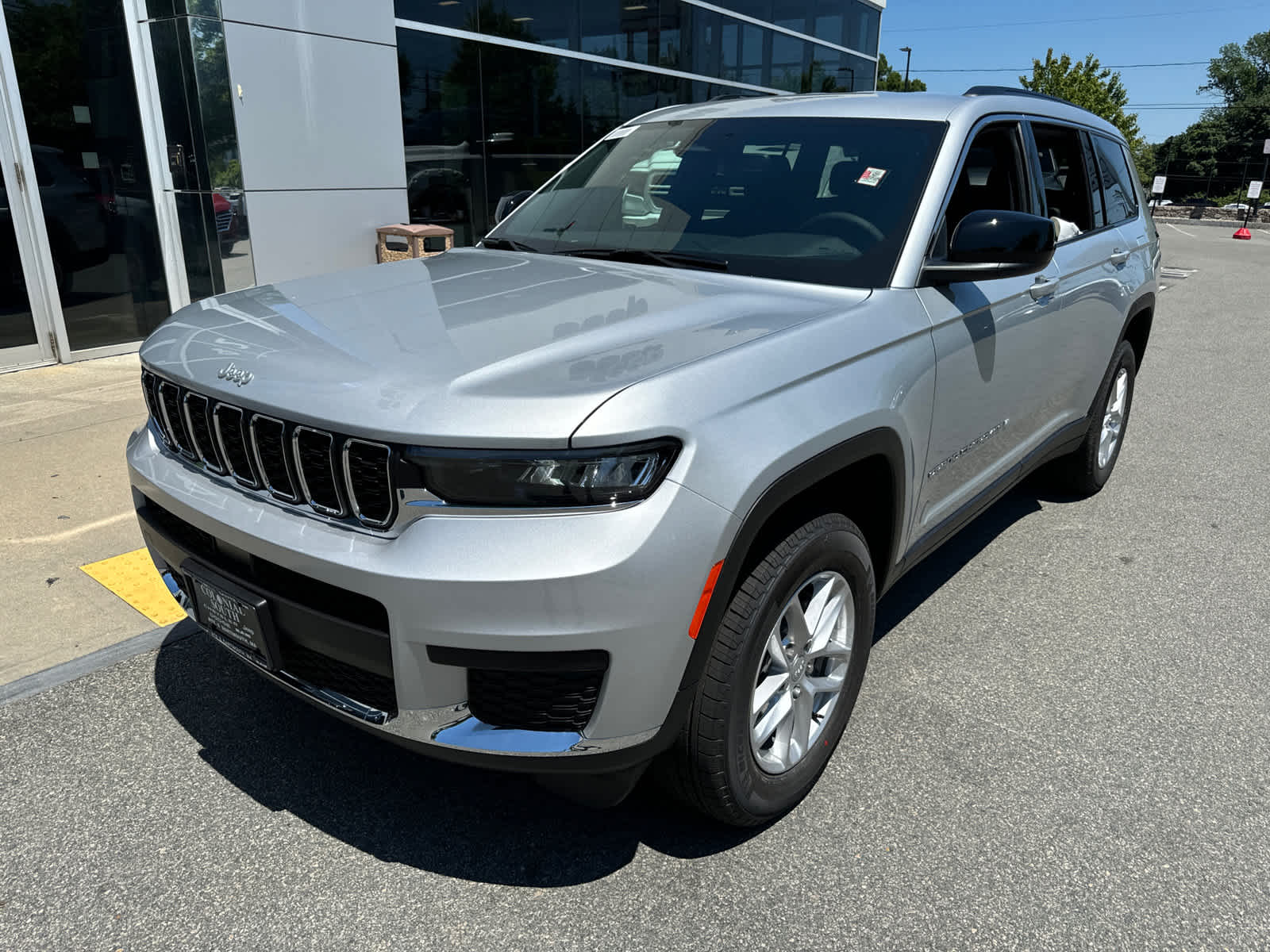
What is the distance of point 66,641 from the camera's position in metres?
3.46

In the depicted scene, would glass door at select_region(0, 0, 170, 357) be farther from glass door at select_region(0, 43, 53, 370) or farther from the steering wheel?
the steering wheel

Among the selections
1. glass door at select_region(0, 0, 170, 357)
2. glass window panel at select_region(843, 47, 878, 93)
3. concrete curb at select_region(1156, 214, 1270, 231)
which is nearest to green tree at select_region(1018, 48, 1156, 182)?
concrete curb at select_region(1156, 214, 1270, 231)

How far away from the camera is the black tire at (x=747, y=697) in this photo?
2.19 meters

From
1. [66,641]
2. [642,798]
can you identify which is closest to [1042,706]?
[642,798]

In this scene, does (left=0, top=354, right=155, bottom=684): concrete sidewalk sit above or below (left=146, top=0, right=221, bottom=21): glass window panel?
below

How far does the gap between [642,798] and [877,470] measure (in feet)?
3.68

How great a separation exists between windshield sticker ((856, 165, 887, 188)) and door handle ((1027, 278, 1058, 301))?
75cm

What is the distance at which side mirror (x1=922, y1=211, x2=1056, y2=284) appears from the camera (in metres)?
2.75

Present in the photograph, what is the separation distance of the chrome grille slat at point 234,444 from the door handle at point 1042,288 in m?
2.63

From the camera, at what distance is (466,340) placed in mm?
2287

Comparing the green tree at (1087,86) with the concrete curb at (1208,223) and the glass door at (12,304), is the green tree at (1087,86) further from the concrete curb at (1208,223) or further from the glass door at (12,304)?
the glass door at (12,304)

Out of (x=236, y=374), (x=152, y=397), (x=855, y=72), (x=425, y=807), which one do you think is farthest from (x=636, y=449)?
(x=855, y=72)

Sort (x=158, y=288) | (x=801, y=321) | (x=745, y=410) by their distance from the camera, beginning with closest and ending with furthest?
(x=745, y=410) < (x=801, y=321) < (x=158, y=288)

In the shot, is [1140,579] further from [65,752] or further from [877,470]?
[65,752]
